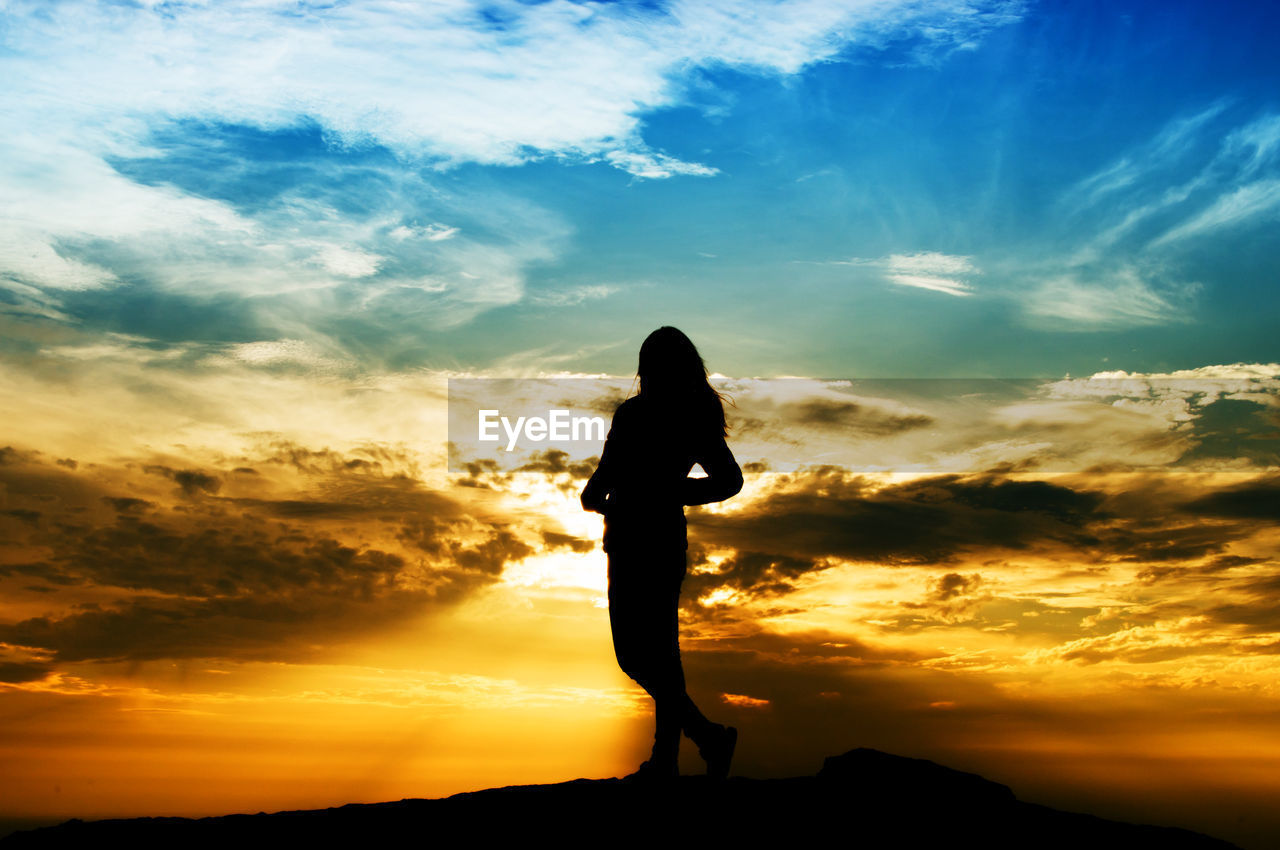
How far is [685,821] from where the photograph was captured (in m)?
5.73

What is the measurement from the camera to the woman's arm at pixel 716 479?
20.0 feet

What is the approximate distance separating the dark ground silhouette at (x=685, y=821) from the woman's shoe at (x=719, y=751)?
0.39 feet

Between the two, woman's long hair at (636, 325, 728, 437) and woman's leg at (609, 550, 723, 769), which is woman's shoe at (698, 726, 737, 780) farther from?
woman's long hair at (636, 325, 728, 437)

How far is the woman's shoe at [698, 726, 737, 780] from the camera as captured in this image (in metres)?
6.23

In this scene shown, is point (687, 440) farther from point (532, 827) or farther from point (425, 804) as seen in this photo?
point (425, 804)

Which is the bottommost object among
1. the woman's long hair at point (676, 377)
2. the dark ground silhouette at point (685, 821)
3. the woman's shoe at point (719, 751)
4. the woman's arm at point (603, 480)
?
the dark ground silhouette at point (685, 821)

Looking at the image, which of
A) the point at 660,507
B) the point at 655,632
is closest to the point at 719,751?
the point at 655,632

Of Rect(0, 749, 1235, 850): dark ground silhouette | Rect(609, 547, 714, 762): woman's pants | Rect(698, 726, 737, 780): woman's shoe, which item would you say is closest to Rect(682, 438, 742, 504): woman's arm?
Rect(609, 547, 714, 762): woman's pants

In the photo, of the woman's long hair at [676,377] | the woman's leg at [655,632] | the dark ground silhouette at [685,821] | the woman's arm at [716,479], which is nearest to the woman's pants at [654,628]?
the woman's leg at [655,632]

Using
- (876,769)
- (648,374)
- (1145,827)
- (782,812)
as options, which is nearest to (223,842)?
(782,812)

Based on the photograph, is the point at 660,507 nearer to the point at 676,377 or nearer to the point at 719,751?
the point at 676,377

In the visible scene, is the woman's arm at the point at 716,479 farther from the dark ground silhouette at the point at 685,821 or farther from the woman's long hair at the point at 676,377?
the dark ground silhouette at the point at 685,821

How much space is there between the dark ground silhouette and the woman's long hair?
8.23 ft

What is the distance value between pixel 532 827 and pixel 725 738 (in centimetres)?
140
